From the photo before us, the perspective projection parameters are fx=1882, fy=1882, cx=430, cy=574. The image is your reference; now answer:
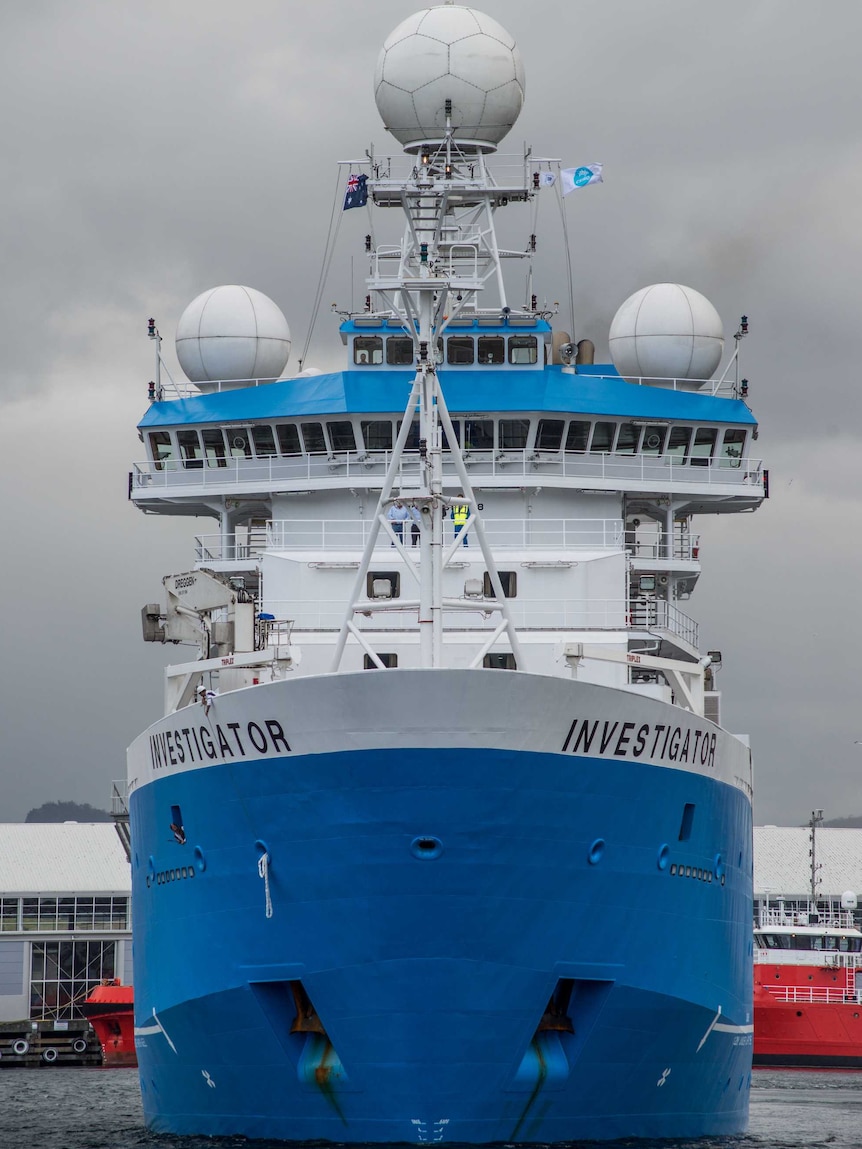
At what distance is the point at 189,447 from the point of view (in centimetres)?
3450

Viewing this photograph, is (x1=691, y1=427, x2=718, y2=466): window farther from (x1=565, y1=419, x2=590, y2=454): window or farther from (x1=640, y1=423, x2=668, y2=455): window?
(x1=565, y1=419, x2=590, y2=454): window

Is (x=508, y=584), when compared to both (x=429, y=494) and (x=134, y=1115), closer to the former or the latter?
(x=429, y=494)

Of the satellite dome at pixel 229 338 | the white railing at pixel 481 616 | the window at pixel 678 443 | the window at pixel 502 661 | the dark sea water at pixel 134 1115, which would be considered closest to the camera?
the dark sea water at pixel 134 1115

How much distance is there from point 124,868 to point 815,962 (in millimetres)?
23754

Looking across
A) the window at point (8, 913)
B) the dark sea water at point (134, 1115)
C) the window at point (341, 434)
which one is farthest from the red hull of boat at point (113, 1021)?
the window at point (341, 434)

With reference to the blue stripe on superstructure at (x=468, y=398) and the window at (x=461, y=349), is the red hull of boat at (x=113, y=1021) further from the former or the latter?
the window at (x=461, y=349)

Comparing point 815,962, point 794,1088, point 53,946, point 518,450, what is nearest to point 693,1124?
point 518,450

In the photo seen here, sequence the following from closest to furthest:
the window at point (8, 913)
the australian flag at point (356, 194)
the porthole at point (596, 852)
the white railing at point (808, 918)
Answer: the porthole at point (596, 852) → the australian flag at point (356, 194) → the window at point (8, 913) → the white railing at point (808, 918)

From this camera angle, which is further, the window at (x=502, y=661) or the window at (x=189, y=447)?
the window at (x=189, y=447)

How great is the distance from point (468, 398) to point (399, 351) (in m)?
1.75

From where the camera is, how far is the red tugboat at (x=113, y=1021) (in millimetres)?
53500

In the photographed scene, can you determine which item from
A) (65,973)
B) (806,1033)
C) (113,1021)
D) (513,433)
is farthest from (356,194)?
(65,973)

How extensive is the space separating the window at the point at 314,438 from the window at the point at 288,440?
248mm

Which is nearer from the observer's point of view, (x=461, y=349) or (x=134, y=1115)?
(x=461, y=349)
